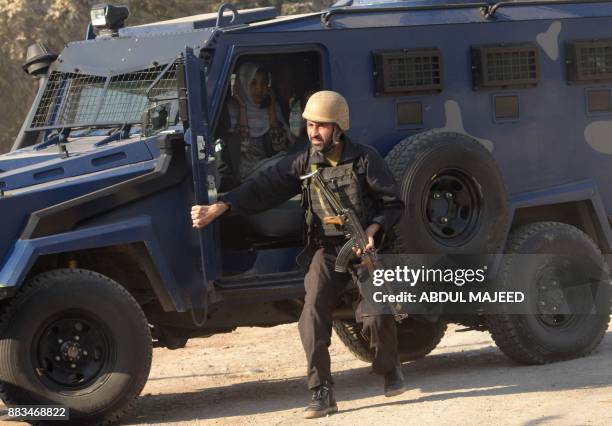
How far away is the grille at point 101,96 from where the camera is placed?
8.05 meters

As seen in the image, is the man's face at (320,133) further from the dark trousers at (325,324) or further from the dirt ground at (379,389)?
the dirt ground at (379,389)

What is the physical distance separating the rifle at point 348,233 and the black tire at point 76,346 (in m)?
1.13

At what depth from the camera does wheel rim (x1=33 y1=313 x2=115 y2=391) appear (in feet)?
23.4

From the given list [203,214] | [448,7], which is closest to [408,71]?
[448,7]

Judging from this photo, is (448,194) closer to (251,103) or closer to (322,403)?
(251,103)

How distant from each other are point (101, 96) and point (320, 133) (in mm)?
1697

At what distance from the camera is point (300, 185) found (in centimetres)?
768

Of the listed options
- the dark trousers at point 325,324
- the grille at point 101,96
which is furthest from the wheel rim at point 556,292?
the grille at point 101,96

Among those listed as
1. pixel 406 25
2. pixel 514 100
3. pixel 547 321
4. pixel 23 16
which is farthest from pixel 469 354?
pixel 23 16

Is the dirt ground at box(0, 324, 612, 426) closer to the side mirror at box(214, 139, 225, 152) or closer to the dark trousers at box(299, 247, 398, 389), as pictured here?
the dark trousers at box(299, 247, 398, 389)

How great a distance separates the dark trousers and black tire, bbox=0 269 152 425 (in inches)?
34.2

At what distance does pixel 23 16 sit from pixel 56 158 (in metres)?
8.23

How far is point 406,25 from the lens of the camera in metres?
8.33

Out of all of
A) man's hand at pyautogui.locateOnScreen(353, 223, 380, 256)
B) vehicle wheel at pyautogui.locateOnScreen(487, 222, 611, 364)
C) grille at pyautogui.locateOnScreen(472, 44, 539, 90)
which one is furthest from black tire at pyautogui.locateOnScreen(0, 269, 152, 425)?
grille at pyautogui.locateOnScreen(472, 44, 539, 90)
